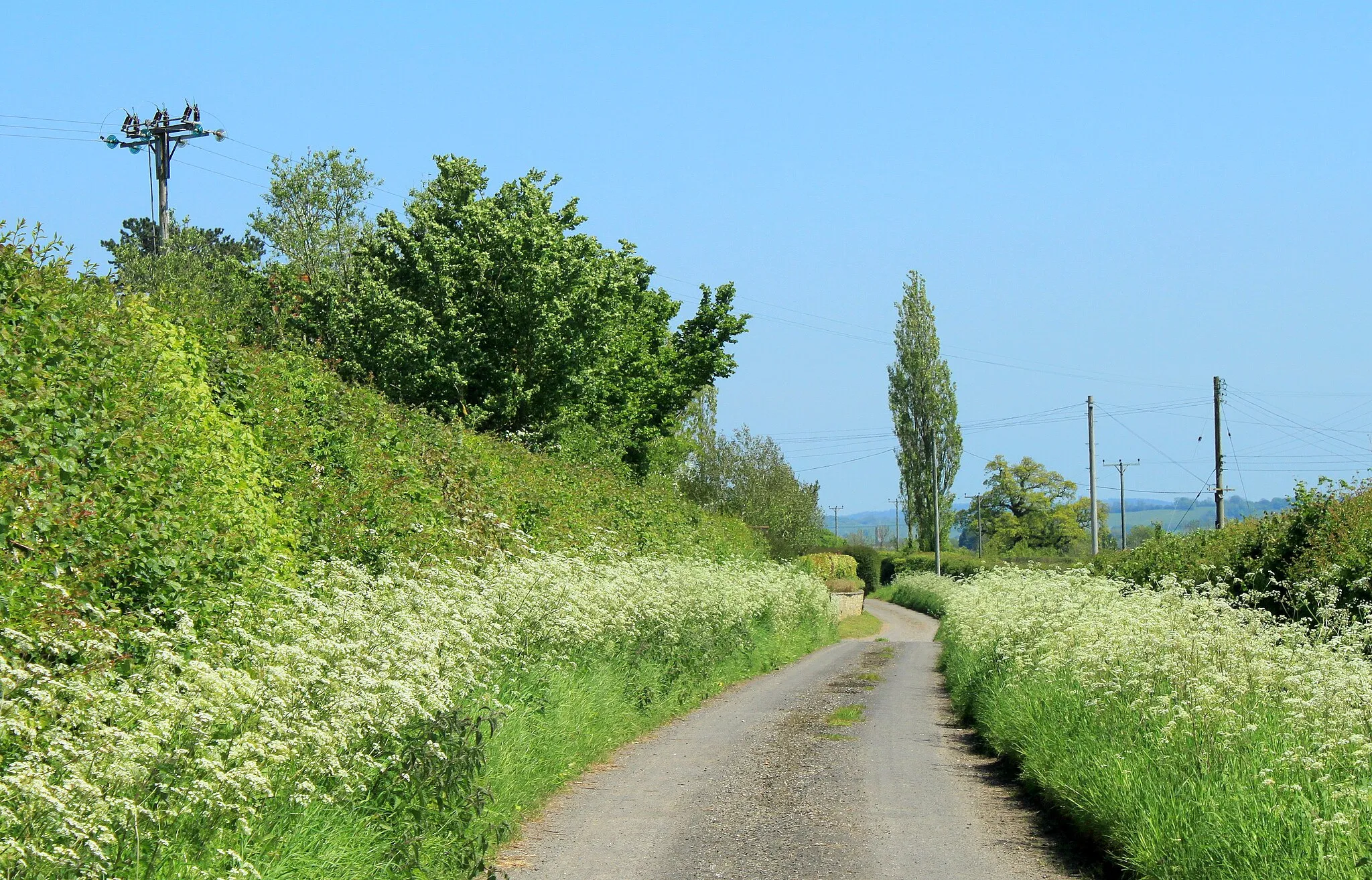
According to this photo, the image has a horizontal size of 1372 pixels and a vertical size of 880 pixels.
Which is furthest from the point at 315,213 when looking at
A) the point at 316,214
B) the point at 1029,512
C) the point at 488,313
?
the point at 1029,512

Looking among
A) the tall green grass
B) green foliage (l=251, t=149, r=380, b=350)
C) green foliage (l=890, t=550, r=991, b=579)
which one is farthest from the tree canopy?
the tall green grass

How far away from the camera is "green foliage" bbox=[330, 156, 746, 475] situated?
2958 cm

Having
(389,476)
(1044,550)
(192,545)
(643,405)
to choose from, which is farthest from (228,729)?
(1044,550)

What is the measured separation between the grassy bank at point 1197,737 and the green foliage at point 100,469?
670 cm

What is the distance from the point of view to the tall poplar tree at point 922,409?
238ft

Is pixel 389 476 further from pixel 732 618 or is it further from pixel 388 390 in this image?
pixel 388 390

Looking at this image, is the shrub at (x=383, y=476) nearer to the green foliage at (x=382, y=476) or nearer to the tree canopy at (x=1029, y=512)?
the green foliage at (x=382, y=476)

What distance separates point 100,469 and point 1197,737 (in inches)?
311

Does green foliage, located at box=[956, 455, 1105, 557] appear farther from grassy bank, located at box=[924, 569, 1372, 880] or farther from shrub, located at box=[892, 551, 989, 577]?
grassy bank, located at box=[924, 569, 1372, 880]

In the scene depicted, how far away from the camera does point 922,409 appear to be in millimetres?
72375

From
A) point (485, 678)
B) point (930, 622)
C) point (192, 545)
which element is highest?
point (192, 545)

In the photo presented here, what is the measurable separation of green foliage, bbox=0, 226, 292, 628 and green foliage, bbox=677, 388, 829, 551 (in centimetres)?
4850

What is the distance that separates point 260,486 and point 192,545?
2.61 metres

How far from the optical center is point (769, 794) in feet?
33.9
